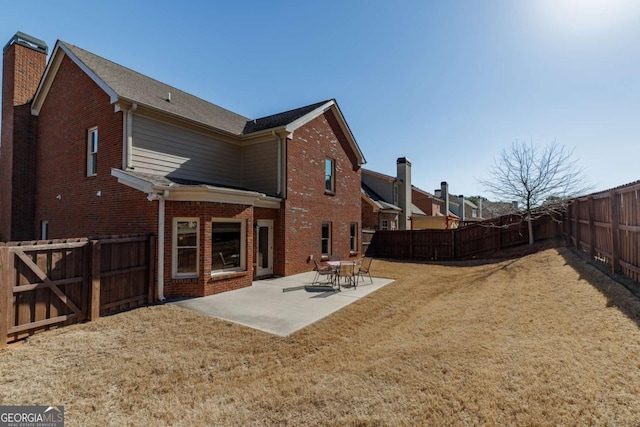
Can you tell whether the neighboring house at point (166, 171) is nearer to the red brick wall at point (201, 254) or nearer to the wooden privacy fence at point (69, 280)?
the red brick wall at point (201, 254)

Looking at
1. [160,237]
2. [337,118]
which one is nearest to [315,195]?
[337,118]

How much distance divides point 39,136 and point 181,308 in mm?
12734

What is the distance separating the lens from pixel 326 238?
51.2ft

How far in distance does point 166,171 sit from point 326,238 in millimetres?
8298

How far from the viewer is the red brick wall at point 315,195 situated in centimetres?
1299

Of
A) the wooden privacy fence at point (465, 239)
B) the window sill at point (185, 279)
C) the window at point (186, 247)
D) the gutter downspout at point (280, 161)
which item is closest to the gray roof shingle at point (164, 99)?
the gutter downspout at point (280, 161)

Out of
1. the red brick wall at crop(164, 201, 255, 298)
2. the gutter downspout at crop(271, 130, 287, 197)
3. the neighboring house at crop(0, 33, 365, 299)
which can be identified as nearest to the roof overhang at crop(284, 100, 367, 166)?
the neighboring house at crop(0, 33, 365, 299)

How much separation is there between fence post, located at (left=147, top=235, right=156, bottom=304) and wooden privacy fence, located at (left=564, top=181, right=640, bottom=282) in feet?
39.2

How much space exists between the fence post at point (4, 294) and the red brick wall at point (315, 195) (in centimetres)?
826

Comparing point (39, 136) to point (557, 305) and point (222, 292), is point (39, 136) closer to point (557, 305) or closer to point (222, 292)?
point (222, 292)

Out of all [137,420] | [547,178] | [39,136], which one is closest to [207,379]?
[137,420]

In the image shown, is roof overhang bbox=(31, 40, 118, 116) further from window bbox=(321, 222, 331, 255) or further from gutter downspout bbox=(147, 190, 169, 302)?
window bbox=(321, 222, 331, 255)

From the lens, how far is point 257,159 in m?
13.7

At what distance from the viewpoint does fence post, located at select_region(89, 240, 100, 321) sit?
675 centimetres
